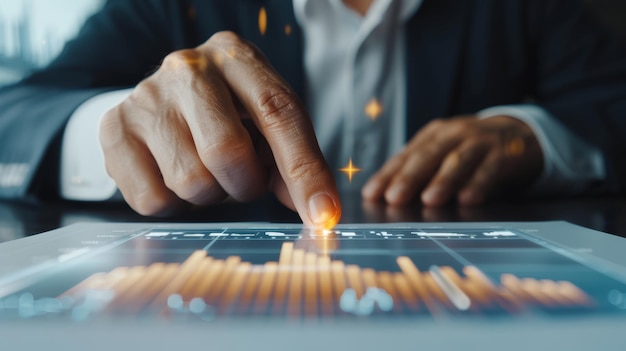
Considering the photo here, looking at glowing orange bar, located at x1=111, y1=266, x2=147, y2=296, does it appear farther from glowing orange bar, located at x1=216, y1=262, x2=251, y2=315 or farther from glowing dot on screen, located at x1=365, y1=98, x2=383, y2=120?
glowing dot on screen, located at x1=365, y1=98, x2=383, y2=120

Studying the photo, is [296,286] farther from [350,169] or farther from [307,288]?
[350,169]

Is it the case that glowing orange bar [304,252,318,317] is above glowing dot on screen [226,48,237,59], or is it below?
below

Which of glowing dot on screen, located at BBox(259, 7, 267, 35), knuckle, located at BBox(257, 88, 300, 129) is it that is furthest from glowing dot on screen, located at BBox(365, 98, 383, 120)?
knuckle, located at BBox(257, 88, 300, 129)

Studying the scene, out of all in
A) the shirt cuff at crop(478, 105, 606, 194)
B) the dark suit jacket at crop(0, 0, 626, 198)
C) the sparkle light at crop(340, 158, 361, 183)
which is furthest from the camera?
the sparkle light at crop(340, 158, 361, 183)

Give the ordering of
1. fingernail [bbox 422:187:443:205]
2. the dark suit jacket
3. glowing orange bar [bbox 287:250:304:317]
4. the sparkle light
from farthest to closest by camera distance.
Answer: the sparkle light, the dark suit jacket, fingernail [bbox 422:187:443:205], glowing orange bar [bbox 287:250:304:317]

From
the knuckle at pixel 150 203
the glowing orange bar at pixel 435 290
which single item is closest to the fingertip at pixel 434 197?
the knuckle at pixel 150 203

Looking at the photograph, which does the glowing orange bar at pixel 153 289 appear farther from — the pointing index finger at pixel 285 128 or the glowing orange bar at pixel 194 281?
the pointing index finger at pixel 285 128

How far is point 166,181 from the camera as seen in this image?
487mm

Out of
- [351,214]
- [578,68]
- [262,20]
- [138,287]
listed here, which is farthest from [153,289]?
[578,68]

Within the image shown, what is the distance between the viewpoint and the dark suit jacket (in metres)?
0.92

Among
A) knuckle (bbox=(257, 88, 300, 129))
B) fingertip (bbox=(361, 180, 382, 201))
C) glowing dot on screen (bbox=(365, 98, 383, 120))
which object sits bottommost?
fingertip (bbox=(361, 180, 382, 201))

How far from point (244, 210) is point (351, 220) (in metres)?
0.13

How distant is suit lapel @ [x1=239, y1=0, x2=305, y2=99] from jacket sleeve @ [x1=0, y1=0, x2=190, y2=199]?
0.16 meters

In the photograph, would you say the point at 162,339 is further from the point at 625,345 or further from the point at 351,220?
the point at 351,220
